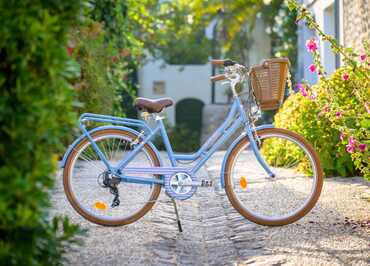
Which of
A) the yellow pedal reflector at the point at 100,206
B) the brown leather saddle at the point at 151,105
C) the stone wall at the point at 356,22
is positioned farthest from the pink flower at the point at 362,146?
the stone wall at the point at 356,22

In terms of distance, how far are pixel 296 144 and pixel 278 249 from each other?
88 centimetres

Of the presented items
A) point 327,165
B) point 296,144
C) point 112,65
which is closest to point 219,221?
point 296,144

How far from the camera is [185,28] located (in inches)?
860

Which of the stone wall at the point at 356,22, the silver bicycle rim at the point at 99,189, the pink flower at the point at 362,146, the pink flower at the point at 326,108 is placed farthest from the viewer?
the stone wall at the point at 356,22

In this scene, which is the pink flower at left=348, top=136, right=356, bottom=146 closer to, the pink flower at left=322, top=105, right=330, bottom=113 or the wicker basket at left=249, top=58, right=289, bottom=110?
the pink flower at left=322, top=105, right=330, bottom=113

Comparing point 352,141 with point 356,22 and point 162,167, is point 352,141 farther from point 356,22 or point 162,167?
point 356,22

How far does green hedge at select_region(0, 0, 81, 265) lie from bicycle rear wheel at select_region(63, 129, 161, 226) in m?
1.78

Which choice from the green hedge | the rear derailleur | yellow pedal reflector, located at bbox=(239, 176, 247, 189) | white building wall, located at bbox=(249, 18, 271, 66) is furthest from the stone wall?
white building wall, located at bbox=(249, 18, 271, 66)

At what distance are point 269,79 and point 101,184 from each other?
129 centimetres

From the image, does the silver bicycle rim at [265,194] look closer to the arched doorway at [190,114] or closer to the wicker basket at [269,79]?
the wicker basket at [269,79]

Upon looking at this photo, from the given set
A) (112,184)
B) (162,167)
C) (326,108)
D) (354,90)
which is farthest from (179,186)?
Result: (354,90)

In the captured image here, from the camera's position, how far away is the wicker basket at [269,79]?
471cm

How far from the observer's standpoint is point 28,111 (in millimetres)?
2795

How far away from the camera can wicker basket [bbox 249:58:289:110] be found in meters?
4.71
